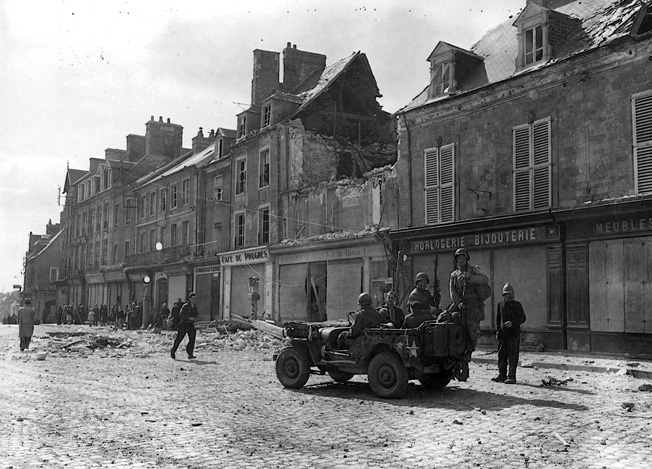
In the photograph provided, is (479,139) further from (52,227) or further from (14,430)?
Result: (52,227)

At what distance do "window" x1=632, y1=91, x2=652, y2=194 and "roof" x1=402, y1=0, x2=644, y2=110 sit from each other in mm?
1718

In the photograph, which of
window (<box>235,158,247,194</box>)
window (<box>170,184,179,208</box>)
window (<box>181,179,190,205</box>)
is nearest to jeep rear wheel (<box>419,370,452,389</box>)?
window (<box>235,158,247,194</box>)

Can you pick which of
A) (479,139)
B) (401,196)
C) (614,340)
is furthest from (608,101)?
(401,196)

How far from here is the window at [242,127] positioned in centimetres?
3306

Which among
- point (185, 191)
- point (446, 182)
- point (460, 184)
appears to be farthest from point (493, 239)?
point (185, 191)

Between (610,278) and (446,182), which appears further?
(446,182)

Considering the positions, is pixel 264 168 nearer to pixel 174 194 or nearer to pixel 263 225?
pixel 263 225

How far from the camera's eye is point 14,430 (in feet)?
23.8

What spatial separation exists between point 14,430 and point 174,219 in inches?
1296

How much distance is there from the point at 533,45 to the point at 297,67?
16.6 meters

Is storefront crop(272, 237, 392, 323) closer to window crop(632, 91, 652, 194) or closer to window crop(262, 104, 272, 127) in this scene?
window crop(262, 104, 272, 127)

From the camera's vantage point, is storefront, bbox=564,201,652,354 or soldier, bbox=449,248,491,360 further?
storefront, bbox=564,201,652,354

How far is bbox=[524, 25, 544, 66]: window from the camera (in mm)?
18312

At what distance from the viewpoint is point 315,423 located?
777 centimetres
